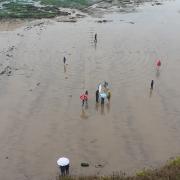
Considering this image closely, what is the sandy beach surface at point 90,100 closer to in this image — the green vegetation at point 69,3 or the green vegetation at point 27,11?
the green vegetation at point 27,11

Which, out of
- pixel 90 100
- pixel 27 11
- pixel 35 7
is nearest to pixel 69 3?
pixel 35 7

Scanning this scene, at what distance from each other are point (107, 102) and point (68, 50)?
12205 millimetres

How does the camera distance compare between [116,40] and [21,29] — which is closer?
[116,40]

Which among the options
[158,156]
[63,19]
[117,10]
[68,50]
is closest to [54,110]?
[158,156]

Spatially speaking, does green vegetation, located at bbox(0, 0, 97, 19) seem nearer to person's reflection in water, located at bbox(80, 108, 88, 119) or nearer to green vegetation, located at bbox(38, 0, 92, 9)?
green vegetation, located at bbox(38, 0, 92, 9)

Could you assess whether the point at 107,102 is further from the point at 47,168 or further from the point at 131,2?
the point at 131,2

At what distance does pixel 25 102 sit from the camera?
25.1m

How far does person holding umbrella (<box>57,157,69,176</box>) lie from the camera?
631 inches

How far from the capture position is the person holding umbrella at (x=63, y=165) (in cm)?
1603

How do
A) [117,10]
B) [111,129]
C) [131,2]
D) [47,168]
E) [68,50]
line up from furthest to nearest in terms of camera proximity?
[131,2], [117,10], [68,50], [111,129], [47,168]

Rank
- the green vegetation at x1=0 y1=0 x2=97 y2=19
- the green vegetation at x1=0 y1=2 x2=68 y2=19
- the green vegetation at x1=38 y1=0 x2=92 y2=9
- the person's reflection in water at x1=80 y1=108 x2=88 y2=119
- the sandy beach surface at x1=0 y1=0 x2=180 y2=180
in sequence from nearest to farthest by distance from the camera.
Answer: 1. the sandy beach surface at x1=0 y1=0 x2=180 y2=180
2. the person's reflection in water at x1=80 y1=108 x2=88 y2=119
3. the green vegetation at x1=0 y1=2 x2=68 y2=19
4. the green vegetation at x1=0 y1=0 x2=97 y2=19
5. the green vegetation at x1=38 y1=0 x2=92 y2=9

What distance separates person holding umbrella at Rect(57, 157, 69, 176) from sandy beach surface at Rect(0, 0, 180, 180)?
3.26 feet

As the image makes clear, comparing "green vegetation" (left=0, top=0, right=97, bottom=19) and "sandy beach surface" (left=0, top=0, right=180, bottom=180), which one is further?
"green vegetation" (left=0, top=0, right=97, bottom=19)

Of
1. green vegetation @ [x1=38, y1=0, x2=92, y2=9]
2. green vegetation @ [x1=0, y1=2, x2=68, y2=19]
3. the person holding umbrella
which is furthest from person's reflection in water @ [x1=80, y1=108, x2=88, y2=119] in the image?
green vegetation @ [x1=38, y1=0, x2=92, y2=9]
